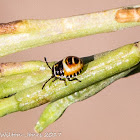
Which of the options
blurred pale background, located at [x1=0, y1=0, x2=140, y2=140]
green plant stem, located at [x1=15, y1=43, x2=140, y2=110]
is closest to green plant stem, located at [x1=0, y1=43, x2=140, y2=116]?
green plant stem, located at [x1=15, y1=43, x2=140, y2=110]

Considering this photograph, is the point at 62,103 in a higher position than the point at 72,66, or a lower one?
lower

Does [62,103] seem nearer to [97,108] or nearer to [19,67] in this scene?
[19,67]

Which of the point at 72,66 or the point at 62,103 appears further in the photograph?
the point at 72,66

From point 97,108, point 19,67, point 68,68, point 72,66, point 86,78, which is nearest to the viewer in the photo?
point 86,78

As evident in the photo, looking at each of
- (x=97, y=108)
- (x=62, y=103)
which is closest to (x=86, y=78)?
(x=62, y=103)

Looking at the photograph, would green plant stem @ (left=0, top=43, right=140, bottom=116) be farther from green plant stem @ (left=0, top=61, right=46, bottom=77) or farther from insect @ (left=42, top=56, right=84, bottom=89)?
green plant stem @ (left=0, top=61, right=46, bottom=77)

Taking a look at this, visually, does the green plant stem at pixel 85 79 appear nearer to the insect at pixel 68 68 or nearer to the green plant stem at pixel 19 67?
the insect at pixel 68 68
